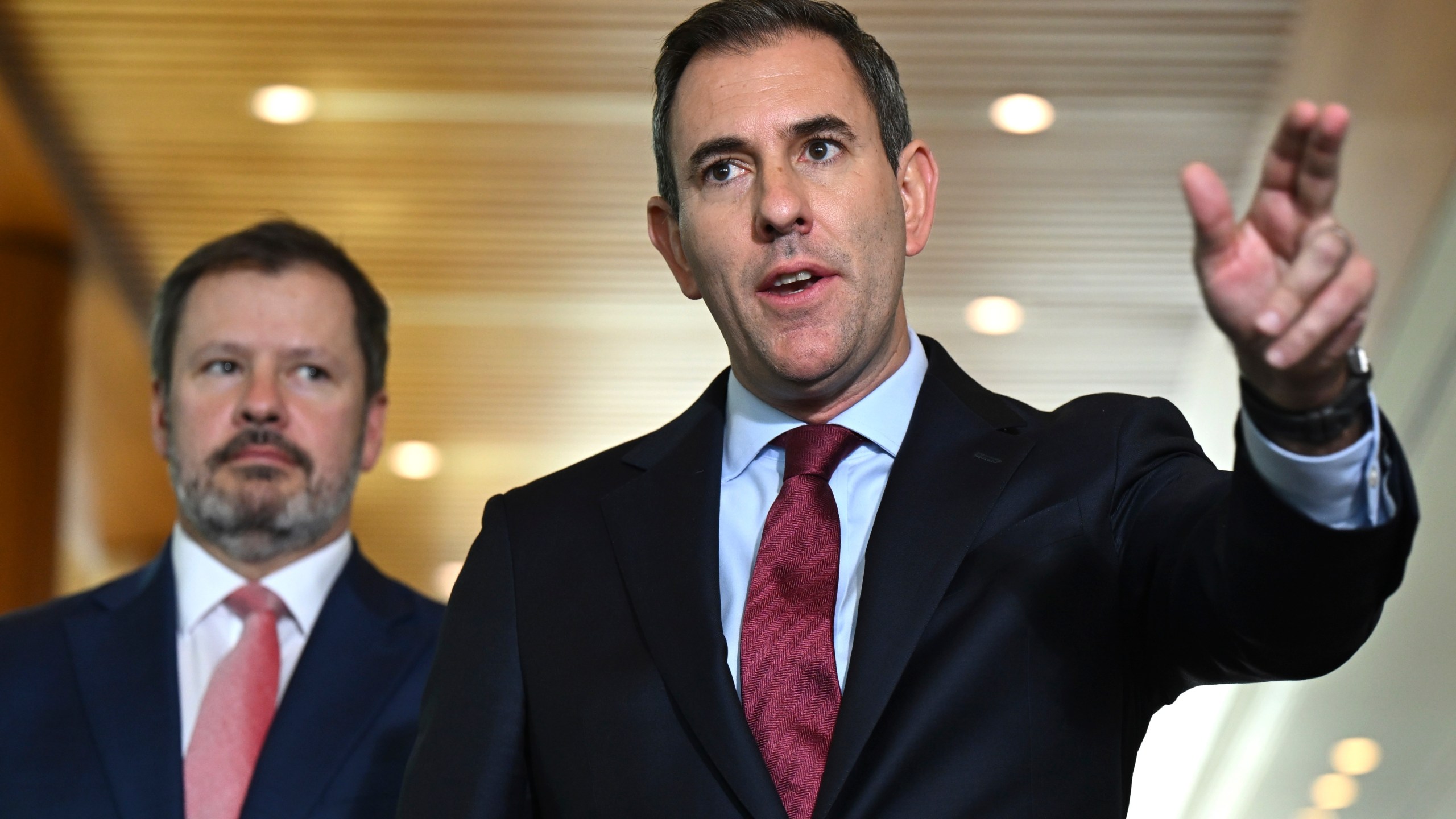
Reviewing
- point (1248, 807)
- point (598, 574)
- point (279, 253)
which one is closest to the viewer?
point (598, 574)

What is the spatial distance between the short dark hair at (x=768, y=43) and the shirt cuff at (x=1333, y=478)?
733 millimetres

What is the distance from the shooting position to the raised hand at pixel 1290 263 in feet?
3.46

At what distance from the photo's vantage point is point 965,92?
699 cm

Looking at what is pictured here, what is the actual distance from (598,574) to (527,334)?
8181 millimetres

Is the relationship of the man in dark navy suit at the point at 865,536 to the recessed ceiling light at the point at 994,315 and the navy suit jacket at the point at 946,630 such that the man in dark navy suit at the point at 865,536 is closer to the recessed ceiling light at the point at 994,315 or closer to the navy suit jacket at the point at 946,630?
the navy suit jacket at the point at 946,630

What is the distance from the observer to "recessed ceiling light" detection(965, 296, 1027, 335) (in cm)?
898

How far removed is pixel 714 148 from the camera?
1719mm

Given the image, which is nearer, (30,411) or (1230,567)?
(1230,567)

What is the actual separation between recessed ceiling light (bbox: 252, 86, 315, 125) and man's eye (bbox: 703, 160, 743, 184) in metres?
5.74

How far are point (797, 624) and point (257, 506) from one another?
130 centimetres

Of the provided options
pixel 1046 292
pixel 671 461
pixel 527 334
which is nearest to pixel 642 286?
pixel 527 334

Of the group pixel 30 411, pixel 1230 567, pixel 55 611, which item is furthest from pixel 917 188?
pixel 30 411

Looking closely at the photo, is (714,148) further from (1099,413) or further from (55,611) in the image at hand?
(55,611)

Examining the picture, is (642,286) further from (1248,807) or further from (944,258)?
(1248,807)
